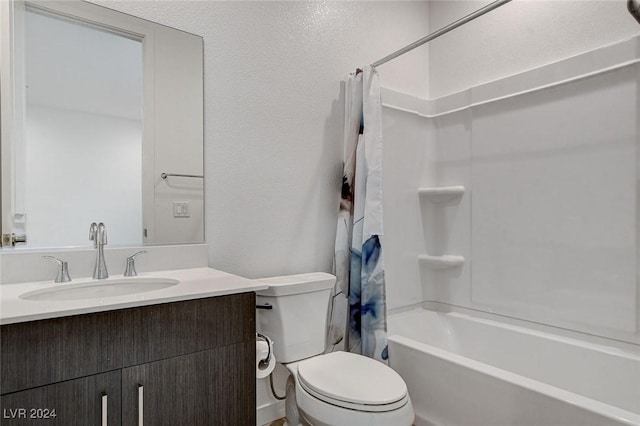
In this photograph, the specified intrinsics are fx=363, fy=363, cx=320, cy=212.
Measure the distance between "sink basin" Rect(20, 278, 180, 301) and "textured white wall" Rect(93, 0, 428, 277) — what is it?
1.14 ft

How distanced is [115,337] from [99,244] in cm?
49

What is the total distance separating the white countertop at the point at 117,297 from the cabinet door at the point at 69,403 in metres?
0.19

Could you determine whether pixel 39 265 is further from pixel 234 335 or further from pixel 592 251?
pixel 592 251

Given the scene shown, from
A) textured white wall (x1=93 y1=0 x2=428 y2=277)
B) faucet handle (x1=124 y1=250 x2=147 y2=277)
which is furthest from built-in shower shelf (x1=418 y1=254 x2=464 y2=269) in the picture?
faucet handle (x1=124 y1=250 x2=147 y2=277)

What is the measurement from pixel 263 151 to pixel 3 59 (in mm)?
1058

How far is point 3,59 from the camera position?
132 cm

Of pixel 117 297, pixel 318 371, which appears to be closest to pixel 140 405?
pixel 117 297

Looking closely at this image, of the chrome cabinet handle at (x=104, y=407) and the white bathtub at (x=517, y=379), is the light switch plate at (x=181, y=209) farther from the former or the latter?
the white bathtub at (x=517, y=379)

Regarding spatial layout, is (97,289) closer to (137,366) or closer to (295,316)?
(137,366)

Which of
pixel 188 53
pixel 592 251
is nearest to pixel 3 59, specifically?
pixel 188 53

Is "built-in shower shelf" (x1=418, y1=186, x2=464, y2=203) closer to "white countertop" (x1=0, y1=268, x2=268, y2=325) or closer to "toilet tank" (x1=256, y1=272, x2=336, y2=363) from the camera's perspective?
"toilet tank" (x1=256, y1=272, x2=336, y2=363)

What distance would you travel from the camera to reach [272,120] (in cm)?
192

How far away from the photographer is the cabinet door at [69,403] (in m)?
0.91

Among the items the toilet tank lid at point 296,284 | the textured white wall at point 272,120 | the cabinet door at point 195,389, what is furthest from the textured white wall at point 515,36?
the cabinet door at point 195,389
